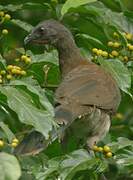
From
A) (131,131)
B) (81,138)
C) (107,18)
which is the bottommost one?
(131,131)

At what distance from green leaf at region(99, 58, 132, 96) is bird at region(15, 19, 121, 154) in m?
0.27

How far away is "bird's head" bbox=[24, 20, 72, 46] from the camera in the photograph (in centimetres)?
481

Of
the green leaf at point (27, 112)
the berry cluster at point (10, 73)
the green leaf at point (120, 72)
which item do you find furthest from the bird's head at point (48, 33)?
the green leaf at point (27, 112)

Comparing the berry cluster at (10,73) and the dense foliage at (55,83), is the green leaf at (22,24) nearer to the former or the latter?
the dense foliage at (55,83)

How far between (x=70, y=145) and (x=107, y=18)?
0.86 m

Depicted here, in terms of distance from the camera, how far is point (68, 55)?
5.31 metres

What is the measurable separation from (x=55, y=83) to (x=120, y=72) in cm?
51

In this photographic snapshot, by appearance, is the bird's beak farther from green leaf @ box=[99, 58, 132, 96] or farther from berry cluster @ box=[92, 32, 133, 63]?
green leaf @ box=[99, 58, 132, 96]

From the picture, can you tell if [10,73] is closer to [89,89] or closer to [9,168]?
[89,89]

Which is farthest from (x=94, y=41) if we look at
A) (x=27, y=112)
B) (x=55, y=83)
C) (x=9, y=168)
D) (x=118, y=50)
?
(x=9, y=168)

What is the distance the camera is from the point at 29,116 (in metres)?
3.06

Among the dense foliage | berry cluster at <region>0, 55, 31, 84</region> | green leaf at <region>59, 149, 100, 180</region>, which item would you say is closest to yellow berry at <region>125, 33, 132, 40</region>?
the dense foliage

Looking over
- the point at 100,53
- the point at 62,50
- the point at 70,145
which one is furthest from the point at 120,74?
the point at 62,50

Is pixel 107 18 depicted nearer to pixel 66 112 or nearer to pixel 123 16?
pixel 123 16
